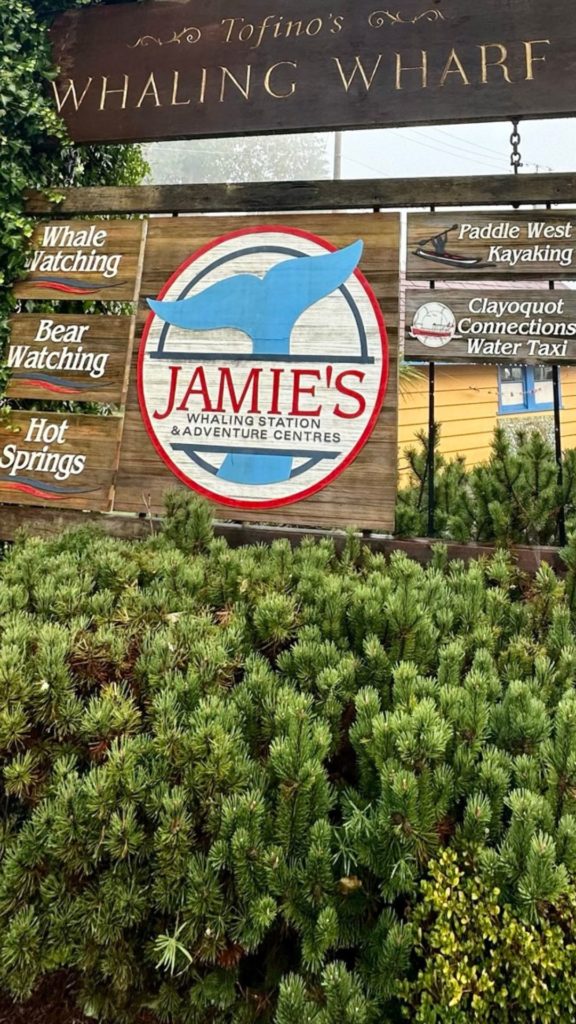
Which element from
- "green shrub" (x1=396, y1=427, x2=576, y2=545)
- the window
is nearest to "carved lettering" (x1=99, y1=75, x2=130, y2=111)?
"green shrub" (x1=396, y1=427, x2=576, y2=545)

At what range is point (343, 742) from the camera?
1675 mm

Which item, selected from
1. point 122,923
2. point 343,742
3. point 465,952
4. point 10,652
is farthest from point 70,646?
point 465,952

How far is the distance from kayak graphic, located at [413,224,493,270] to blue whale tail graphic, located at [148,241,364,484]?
0.33 meters

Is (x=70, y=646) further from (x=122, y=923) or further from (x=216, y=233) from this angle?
(x=216, y=233)

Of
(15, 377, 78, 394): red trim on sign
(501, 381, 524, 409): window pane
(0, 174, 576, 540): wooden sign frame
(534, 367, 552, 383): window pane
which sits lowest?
(15, 377, 78, 394): red trim on sign

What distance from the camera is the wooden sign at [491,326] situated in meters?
3.15

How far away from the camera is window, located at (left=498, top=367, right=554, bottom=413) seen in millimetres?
11227

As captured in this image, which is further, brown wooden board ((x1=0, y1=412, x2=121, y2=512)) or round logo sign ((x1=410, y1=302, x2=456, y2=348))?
brown wooden board ((x1=0, y1=412, x2=121, y2=512))

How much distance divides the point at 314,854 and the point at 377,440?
7.48 ft

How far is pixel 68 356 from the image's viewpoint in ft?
12.5

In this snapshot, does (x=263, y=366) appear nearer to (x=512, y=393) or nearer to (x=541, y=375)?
(x=512, y=393)

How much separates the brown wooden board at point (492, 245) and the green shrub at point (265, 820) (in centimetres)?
219

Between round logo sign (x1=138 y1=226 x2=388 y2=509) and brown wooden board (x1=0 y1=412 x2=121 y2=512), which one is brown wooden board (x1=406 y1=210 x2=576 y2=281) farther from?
brown wooden board (x1=0 y1=412 x2=121 y2=512)

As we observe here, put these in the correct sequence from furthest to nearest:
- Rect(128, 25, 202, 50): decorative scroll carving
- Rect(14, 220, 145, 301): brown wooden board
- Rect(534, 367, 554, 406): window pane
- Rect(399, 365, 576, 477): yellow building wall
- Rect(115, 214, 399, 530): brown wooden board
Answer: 1. Rect(534, 367, 554, 406): window pane
2. Rect(399, 365, 576, 477): yellow building wall
3. Rect(128, 25, 202, 50): decorative scroll carving
4. Rect(14, 220, 145, 301): brown wooden board
5. Rect(115, 214, 399, 530): brown wooden board
